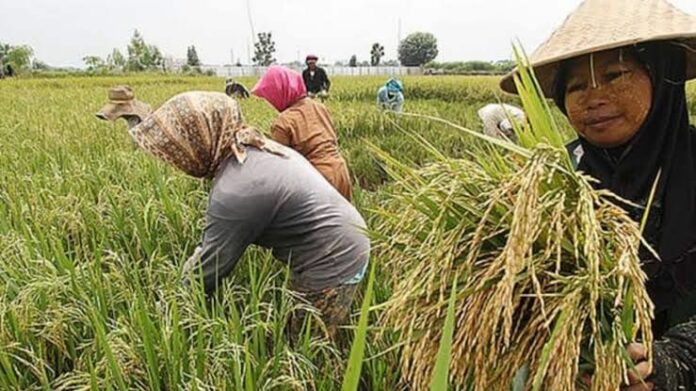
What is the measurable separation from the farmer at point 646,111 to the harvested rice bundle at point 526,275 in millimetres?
331

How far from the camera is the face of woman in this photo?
1.03 meters

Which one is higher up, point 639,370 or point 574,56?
point 574,56

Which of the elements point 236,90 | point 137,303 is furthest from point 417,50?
point 137,303

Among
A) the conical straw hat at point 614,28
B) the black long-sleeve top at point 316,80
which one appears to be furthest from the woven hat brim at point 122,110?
the black long-sleeve top at point 316,80

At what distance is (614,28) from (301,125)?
2286 mm

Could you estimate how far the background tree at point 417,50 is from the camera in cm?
6269

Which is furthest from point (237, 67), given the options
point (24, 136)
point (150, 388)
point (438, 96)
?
point (150, 388)

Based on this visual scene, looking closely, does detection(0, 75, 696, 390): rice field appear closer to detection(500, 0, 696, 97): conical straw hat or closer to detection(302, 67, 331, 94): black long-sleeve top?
detection(500, 0, 696, 97): conical straw hat

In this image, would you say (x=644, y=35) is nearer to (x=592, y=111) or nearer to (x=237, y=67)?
(x=592, y=111)

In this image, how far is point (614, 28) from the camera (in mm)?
994

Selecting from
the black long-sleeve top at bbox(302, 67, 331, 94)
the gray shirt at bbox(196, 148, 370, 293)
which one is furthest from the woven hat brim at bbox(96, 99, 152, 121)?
the black long-sleeve top at bbox(302, 67, 331, 94)

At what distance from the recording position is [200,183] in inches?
124

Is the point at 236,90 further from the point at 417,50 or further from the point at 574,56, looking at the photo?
the point at 417,50

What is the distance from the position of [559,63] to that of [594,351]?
622 millimetres
